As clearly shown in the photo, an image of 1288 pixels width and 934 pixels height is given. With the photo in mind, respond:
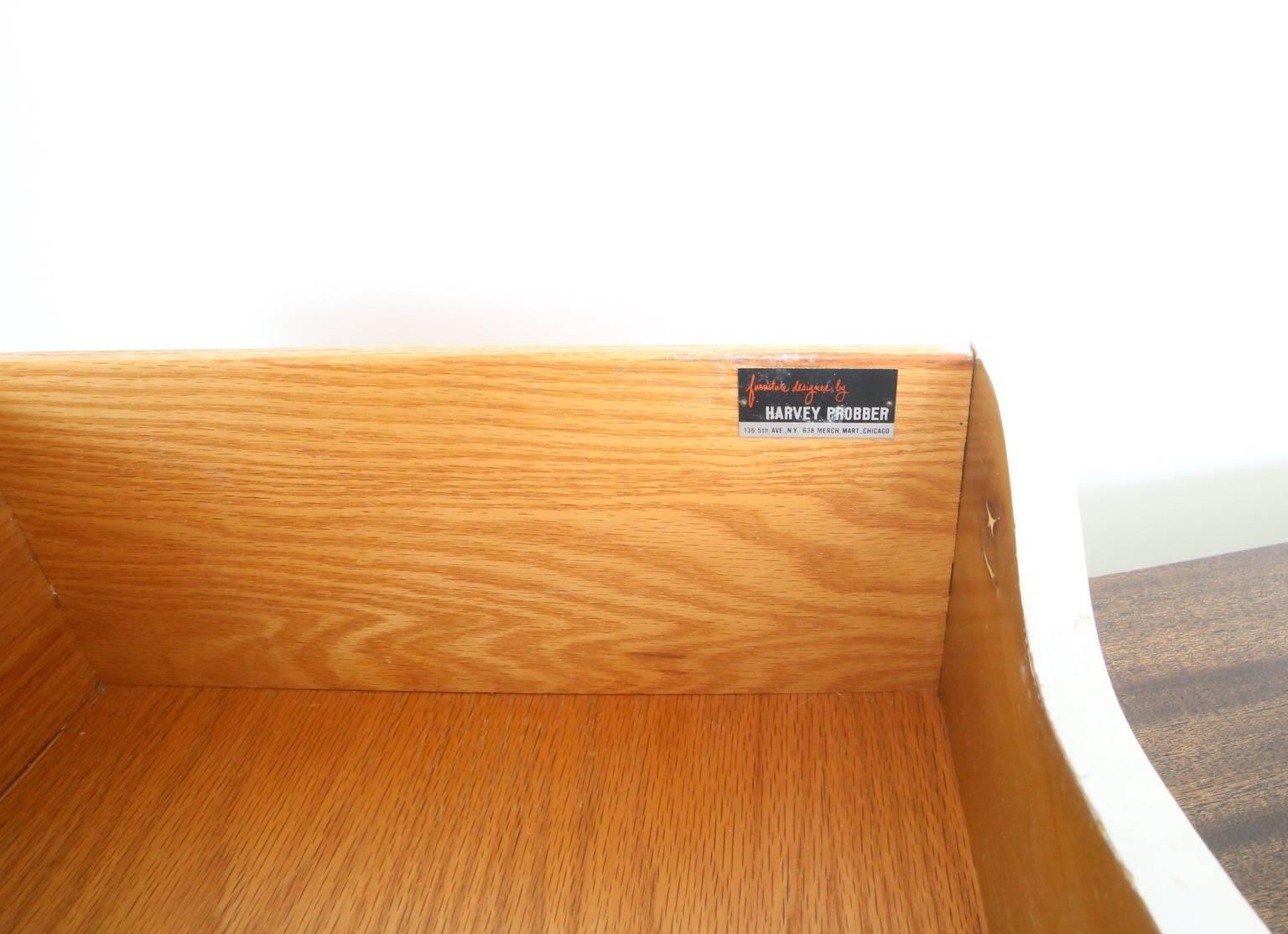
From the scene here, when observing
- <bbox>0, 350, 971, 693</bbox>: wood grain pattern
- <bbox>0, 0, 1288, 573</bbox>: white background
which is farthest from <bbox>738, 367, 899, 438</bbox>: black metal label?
<bbox>0, 0, 1288, 573</bbox>: white background

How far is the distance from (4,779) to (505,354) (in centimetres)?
60

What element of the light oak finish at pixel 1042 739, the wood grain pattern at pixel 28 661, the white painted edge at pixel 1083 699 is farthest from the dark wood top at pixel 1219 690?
the wood grain pattern at pixel 28 661

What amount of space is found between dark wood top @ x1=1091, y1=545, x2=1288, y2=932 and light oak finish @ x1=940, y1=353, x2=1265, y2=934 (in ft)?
0.54

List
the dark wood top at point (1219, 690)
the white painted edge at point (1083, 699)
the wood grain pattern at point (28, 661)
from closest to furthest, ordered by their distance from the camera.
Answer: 1. the white painted edge at point (1083, 699)
2. the dark wood top at point (1219, 690)
3. the wood grain pattern at point (28, 661)

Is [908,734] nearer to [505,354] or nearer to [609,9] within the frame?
[505,354]

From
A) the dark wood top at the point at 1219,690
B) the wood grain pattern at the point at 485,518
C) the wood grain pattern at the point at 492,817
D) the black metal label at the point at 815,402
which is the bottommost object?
the wood grain pattern at the point at 492,817

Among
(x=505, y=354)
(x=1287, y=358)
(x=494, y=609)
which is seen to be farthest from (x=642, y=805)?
(x=1287, y=358)

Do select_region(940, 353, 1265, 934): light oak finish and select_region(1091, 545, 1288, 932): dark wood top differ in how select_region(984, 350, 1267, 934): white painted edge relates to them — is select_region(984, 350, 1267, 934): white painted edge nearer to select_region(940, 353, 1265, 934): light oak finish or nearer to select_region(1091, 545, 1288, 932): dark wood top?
select_region(940, 353, 1265, 934): light oak finish

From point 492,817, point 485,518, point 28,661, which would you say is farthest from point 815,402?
point 28,661

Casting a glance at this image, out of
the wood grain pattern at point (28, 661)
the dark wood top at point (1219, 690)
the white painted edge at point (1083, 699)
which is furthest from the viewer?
the wood grain pattern at point (28, 661)

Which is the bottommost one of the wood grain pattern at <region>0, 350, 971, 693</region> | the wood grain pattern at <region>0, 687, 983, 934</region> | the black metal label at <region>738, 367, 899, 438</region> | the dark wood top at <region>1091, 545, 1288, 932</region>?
the wood grain pattern at <region>0, 687, 983, 934</region>

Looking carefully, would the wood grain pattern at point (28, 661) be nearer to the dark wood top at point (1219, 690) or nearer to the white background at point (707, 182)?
the white background at point (707, 182)

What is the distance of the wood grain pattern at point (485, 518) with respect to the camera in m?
0.69

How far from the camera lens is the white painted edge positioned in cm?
33
